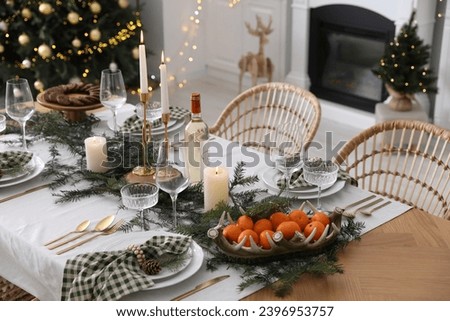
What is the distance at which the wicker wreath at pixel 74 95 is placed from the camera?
94.9 inches

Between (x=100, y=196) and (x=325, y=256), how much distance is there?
687mm

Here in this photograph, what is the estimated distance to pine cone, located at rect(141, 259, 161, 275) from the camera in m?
1.50

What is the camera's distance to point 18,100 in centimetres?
219

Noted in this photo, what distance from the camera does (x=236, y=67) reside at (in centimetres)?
527

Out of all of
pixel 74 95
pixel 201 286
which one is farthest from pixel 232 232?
pixel 74 95

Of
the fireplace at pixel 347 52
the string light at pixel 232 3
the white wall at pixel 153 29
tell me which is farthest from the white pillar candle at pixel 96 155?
the string light at pixel 232 3

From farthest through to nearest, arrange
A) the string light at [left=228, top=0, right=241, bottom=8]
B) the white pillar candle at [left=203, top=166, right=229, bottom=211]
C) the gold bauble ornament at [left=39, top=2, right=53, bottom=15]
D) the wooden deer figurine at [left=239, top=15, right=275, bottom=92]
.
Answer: the string light at [left=228, top=0, right=241, bottom=8]
the wooden deer figurine at [left=239, top=15, right=275, bottom=92]
the gold bauble ornament at [left=39, top=2, right=53, bottom=15]
the white pillar candle at [left=203, top=166, right=229, bottom=211]

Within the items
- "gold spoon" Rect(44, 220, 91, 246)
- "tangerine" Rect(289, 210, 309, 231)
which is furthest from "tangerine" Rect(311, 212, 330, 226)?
"gold spoon" Rect(44, 220, 91, 246)

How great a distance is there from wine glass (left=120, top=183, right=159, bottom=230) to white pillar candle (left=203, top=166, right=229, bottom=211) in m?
0.14

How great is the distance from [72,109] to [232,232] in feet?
3.44

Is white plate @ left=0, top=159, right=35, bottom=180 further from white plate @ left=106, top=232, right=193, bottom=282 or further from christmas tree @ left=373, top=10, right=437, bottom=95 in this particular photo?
christmas tree @ left=373, top=10, right=437, bottom=95

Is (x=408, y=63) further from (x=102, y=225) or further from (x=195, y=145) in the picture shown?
(x=102, y=225)

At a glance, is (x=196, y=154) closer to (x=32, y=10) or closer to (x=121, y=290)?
(x=121, y=290)

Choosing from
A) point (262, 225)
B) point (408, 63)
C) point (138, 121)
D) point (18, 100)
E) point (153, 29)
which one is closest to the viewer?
point (262, 225)
